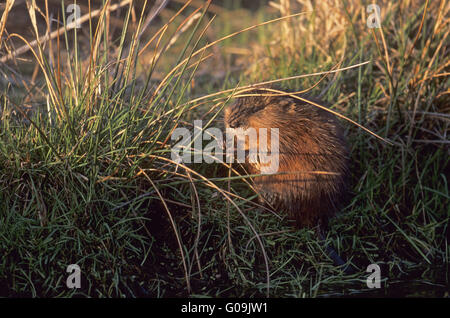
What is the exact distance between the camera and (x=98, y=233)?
2578mm

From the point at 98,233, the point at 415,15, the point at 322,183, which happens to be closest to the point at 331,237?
the point at 322,183

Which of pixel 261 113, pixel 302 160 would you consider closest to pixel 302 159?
pixel 302 160

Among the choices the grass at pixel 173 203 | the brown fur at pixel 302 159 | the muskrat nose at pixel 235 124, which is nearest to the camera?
the grass at pixel 173 203

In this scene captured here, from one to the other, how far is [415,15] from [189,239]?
224cm

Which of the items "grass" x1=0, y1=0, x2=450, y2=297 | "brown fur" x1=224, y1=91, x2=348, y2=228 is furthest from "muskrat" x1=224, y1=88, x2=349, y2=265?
"grass" x1=0, y1=0, x2=450, y2=297

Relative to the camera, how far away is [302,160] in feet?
8.87

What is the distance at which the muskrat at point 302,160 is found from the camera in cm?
270

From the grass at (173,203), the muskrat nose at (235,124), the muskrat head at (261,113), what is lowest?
the grass at (173,203)

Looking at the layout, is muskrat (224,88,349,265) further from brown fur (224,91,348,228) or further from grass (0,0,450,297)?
grass (0,0,450,297)

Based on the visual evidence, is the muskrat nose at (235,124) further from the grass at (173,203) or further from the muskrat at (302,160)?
the grass at (173,203)

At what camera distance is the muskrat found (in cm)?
270

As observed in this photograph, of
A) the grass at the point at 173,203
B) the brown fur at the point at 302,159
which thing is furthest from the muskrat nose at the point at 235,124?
the grass at the point at 173,203

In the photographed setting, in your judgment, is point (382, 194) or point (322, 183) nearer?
point (322, 183)
